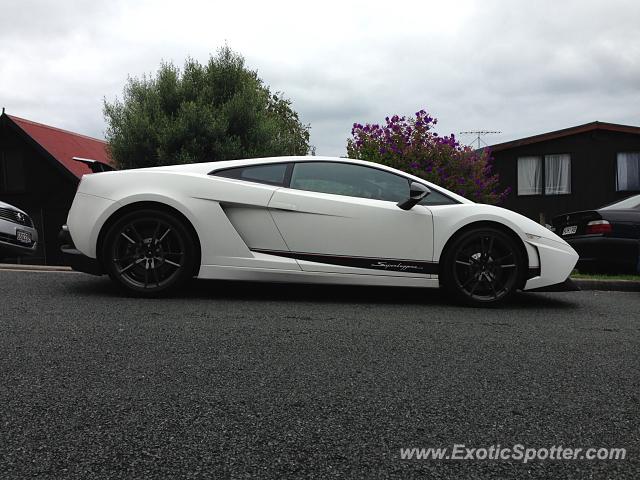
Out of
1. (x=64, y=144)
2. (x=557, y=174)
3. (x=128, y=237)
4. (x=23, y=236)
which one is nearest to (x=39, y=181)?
(x=64, y=144)

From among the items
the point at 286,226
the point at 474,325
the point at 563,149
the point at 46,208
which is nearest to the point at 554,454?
the point at 474,325

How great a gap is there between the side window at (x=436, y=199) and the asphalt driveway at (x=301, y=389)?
3.48 ft

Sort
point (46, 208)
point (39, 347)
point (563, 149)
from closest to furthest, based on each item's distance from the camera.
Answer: point (39, 347)
point (563, 149)
point (46, 208)

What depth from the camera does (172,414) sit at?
2.34m

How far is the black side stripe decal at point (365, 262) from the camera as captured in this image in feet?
16.4

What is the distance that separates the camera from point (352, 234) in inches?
196

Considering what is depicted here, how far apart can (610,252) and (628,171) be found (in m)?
14.0

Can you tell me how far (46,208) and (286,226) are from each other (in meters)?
19.6

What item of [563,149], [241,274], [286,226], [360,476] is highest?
[563,149]

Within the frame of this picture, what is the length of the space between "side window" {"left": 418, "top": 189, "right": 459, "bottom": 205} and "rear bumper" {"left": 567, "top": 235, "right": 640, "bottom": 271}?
125 inches

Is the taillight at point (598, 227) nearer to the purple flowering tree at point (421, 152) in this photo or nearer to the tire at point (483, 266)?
the tire at point (483, 266)

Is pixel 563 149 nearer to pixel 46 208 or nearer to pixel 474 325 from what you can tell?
pixel 474 325

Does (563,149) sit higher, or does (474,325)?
(563,149)

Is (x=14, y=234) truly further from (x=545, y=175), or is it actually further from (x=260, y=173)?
(x=545, y=175)
